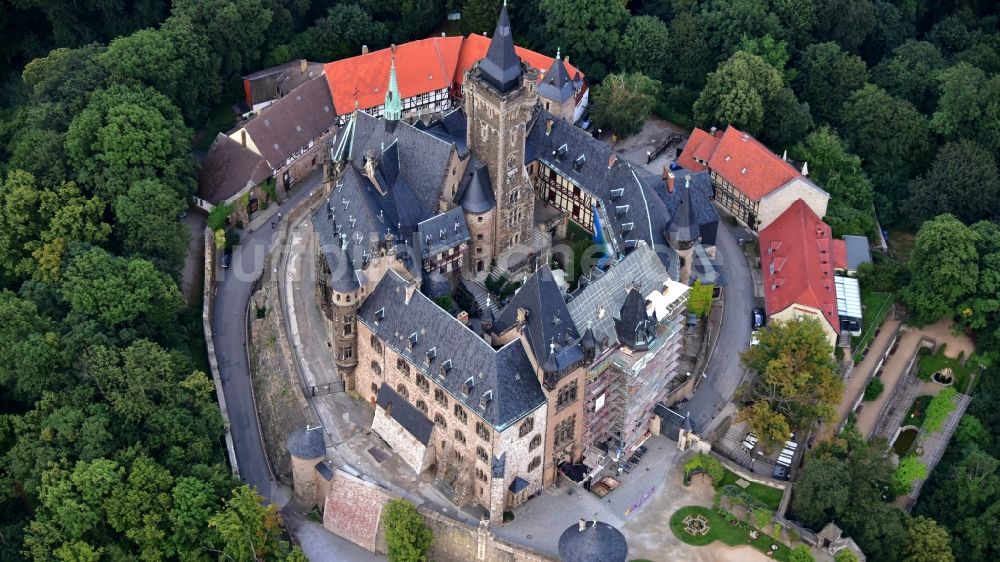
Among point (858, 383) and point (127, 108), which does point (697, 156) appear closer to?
point (858, 383)

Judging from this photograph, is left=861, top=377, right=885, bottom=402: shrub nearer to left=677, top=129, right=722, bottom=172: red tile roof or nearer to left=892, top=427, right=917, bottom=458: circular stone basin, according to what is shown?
left=892, top=427, right=917, bottom=458: circular stone basin

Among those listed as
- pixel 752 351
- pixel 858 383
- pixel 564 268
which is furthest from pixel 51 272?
pixel 858 383

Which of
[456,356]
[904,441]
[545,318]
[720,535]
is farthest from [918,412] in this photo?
[456,356]

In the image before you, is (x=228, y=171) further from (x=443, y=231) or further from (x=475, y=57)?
(x=475, y=57)

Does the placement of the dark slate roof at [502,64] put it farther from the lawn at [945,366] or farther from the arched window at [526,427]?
the lawn at [945,366]

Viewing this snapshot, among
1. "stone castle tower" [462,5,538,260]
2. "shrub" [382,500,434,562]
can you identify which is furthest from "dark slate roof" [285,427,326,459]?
"stone castle tower" [462,5,538,260]
